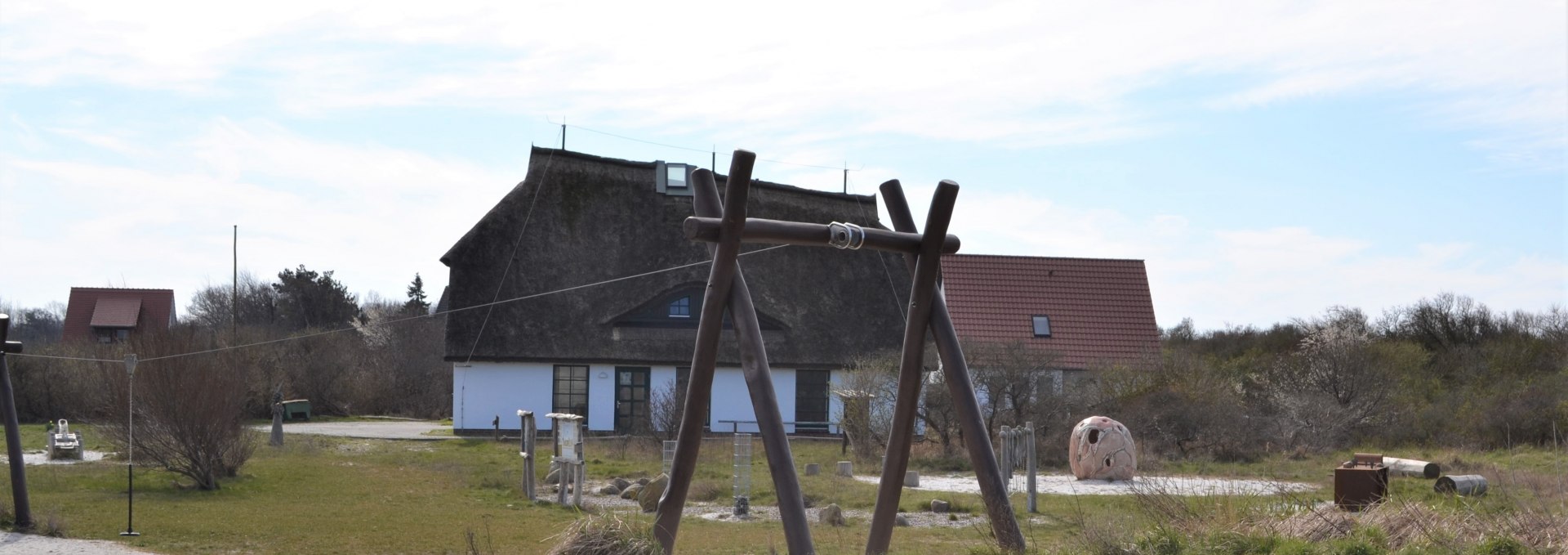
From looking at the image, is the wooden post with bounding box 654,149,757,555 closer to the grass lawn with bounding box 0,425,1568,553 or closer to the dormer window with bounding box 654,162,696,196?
the grass lawn with bounding box 0,425,1568,553

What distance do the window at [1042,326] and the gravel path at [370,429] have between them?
49.0ft

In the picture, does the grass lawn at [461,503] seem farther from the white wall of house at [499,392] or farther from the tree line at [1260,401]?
the white wall of house at [499,392]

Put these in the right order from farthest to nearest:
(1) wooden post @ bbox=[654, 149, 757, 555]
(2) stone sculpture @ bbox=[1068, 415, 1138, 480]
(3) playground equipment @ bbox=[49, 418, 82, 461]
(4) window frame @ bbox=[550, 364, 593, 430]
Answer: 1. (4) window frame @ bbox=[550, 364, 593, 430]
2. (3) playground equipment @ bbox=[49, 418, 82, 461]
3. (2) stone sculpture @ bbox=[1068, 415, 1138, 480]
4. (1) wooden post @ bbox=[654, 149, 757, 555]

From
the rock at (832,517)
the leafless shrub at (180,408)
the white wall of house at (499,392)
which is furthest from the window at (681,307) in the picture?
the rock at (832,517)

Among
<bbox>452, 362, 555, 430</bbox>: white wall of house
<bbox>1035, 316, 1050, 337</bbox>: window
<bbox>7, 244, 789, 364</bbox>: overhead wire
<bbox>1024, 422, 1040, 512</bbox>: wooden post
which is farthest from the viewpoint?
<bbox>1035, 316, 1050, 337</bbox>: window

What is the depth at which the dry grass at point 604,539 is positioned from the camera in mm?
7554

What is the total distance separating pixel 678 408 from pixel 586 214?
1001cm

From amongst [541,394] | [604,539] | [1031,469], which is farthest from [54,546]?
[541,394]

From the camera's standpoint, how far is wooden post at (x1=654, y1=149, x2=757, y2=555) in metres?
8.50

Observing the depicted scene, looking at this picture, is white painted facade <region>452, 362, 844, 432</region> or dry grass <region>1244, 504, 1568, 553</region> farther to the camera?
white painted facade <region>452, 362, 844, 432</region>

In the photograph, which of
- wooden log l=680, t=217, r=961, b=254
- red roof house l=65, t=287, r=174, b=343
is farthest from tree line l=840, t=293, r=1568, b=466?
red roof house l=65, t=287, r=174, b=343

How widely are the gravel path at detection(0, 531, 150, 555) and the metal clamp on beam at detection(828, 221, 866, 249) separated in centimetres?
775

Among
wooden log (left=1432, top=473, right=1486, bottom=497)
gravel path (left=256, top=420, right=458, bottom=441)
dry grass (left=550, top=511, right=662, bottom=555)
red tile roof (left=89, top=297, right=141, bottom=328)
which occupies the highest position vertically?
red tile roof (left=89, top=297, right=141, bottom=328)

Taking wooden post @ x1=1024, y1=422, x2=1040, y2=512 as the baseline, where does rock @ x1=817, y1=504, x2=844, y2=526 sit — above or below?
below
